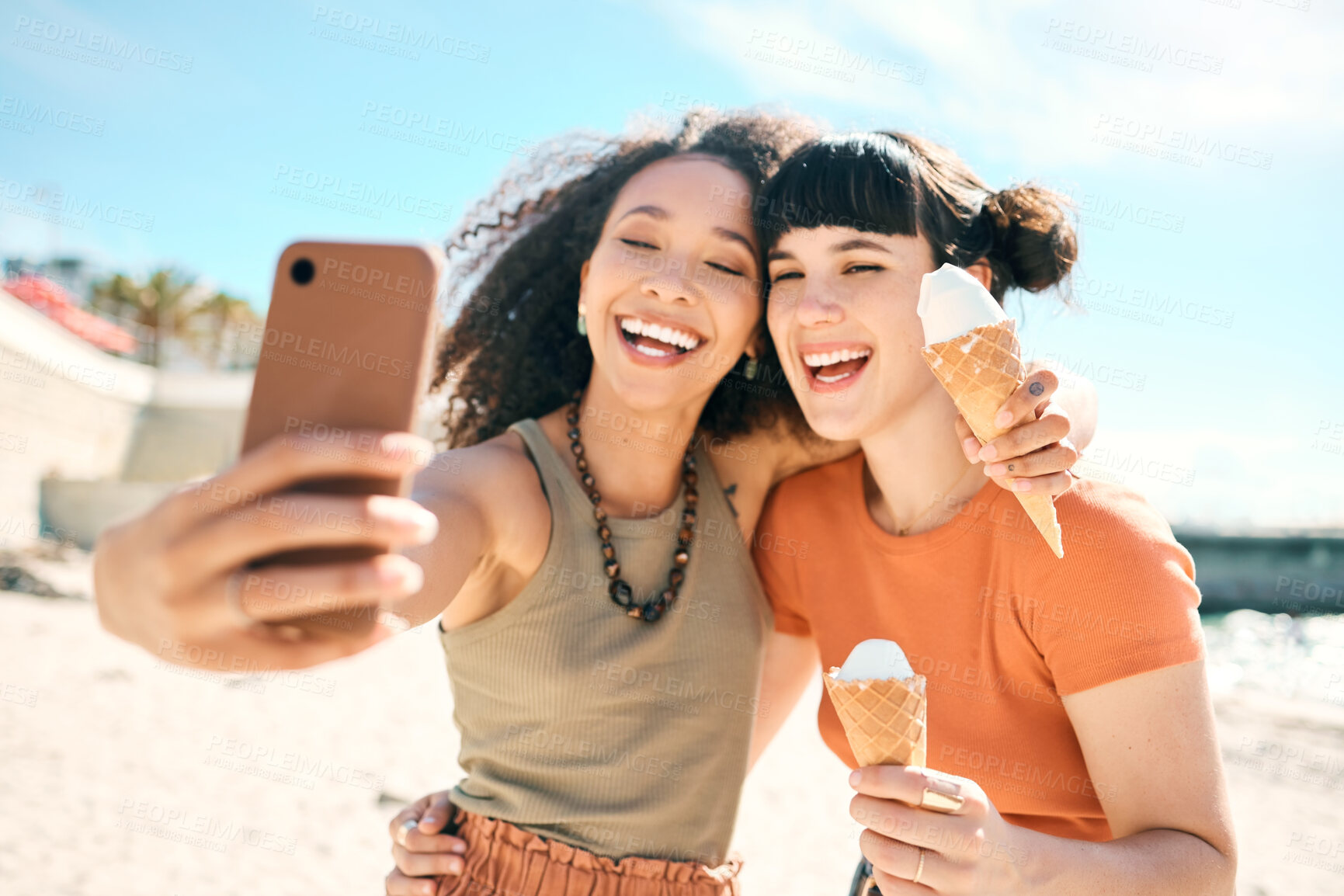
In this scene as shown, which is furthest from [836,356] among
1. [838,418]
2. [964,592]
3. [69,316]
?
[69,316]

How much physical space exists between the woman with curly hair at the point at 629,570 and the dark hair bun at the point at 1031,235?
3.02 ft

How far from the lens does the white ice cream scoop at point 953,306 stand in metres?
2.36

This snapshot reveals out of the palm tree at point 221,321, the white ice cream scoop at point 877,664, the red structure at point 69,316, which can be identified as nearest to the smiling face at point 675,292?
the white ice cream scoop at point 877,664

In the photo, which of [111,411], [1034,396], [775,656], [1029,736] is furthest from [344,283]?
[111,411]

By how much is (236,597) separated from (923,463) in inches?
94.9

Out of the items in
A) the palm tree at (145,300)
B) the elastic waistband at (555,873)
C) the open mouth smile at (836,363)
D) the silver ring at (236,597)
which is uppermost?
the palm tree at (145,300)

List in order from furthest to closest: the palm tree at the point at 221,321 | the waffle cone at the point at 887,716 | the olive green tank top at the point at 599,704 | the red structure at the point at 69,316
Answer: the palm tree at the point at 221,321
the red structure at the point at 69,316
the olive green tank top at the point at 599,704
the waffle cone at the point at 887,716

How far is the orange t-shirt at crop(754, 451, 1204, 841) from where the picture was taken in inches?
92.5

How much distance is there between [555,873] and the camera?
8.68 feet

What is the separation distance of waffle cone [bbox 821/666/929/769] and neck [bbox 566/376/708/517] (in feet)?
4.35

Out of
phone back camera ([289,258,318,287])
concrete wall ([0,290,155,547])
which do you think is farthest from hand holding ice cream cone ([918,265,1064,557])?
concrete wall ([0,290,155,547])

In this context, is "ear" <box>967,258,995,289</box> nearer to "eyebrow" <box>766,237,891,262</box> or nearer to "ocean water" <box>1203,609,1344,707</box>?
"eyebrow" <box>766,237,891,262</box>

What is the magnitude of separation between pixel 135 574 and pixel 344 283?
1.81 ft

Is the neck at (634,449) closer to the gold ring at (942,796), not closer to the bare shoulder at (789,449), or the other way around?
the bare shoulder at (789,449)
